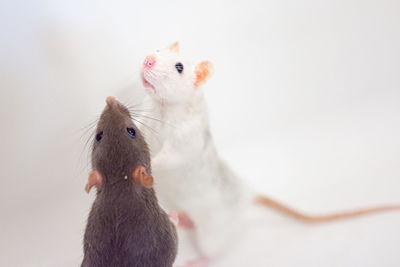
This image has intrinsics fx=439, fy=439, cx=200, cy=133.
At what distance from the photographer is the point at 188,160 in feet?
5.48

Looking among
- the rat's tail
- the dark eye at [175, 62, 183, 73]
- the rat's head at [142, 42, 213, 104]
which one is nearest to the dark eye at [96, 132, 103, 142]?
the rat's head at [142, 42, 213, 104]

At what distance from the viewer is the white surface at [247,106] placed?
172 centimetres

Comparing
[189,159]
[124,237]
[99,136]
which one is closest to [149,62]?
[99,136]

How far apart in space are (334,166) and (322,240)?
0.54 m

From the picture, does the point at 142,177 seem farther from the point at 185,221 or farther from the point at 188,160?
the point at 185,221

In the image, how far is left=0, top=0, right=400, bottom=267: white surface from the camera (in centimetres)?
172

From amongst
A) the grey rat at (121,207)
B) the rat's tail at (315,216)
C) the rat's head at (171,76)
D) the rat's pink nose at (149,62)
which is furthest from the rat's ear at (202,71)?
the rat's tail at (315,216)

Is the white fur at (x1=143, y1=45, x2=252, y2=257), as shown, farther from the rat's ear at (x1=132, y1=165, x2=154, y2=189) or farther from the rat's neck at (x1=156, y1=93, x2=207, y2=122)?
the rat's ear at (x1=132, y1=165, x2=154, y2=189)

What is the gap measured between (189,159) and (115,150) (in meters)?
0.52

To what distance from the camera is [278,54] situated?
2.47 m

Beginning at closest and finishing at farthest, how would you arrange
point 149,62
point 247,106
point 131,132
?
1. point 131,132
2. point 149,62
3. point 247,106

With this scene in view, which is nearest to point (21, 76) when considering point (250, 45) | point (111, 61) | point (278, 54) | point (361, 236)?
point (111, 61)

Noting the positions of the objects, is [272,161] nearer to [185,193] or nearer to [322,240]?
[322,240]

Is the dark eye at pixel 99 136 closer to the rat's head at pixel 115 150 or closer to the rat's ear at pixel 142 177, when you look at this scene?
the rat's head at pixel 115 150
